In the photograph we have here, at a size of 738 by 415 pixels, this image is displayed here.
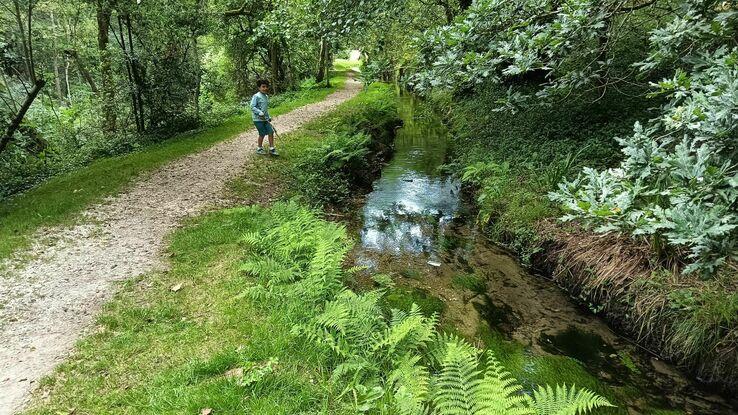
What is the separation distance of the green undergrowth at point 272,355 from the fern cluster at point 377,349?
16 millimetres

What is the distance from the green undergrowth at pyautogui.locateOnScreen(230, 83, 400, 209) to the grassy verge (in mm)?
2912

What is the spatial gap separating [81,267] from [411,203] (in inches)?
288

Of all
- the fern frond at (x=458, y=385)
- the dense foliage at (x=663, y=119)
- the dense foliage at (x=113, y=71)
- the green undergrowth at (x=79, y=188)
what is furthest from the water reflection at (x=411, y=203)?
the green undergrowth at (x=79, y=188)

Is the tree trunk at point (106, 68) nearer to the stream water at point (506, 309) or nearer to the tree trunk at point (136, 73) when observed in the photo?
the tree trunk at point (136, 73)

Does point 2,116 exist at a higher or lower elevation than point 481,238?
higher

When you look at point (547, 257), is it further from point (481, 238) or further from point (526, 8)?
point (526, 8)

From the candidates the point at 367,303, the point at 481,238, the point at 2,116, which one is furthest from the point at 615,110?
the point at 2,116

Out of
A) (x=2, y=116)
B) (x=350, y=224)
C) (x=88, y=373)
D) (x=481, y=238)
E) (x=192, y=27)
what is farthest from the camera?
(x=192, y=27)

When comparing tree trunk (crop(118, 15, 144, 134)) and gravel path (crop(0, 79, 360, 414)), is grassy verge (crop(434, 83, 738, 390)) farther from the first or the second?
tree trunk (crop(118, 15, 144, 134))

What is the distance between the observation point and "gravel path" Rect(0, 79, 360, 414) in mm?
4699

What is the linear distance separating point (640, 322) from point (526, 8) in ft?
16.0

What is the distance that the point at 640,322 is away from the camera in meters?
5.72

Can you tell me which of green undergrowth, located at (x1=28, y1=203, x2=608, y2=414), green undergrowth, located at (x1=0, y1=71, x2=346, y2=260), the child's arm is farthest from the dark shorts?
green undergrowth, located at (x1=28, y1=203, x2=608, y2=414)

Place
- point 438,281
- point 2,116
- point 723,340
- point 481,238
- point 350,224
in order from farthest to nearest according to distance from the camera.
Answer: point 2,116, point 350,224, point 481,238, point 438,281, point 723,340
